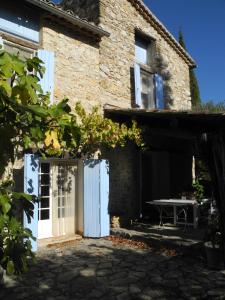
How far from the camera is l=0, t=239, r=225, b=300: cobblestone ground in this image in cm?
476

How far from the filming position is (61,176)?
8656 millimetres

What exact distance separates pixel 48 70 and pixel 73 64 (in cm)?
110

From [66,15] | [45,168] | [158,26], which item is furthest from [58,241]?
[158,26]

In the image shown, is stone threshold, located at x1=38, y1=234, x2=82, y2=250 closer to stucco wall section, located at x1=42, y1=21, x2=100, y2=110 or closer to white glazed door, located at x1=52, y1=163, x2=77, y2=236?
white glazed door, located at x1=52, y1=163, x2=77, y2=236

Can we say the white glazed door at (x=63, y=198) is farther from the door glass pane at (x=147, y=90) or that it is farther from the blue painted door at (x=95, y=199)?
the door glass pane at (x=147, y=90)

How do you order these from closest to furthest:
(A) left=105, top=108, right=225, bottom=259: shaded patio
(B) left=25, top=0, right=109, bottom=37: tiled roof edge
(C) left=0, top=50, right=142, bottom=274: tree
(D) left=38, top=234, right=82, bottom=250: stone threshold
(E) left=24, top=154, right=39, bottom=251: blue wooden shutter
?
(C) left=0, top=50, right=142, bottom=274: tree < (A) left=105, top=108, right=225, bottom=259: shaded patio < (E) left=24, top=154, right=39, bottom=251: blue wooden shutter < (D) left=38, top=234, right=82, bottom=250: stone threshold < (B) left=25, top=0, right=109, bottom=37: tiled roof edge

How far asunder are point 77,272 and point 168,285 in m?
1.58

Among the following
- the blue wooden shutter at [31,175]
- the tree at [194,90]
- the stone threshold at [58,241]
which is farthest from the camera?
the tree at [194,90]

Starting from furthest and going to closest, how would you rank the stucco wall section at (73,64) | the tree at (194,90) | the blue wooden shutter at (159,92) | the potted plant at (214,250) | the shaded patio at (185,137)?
the tree at (194,90), the blue wooden shutter at (159,92), the stucco wall section at (73,64), the potted plant at (214,250), the shaded patio at (185,137)

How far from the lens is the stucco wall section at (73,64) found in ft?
28.1

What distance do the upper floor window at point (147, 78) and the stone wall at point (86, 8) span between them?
2.04 meters

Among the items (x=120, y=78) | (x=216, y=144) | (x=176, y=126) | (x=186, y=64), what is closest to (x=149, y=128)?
(x=176, y=126)

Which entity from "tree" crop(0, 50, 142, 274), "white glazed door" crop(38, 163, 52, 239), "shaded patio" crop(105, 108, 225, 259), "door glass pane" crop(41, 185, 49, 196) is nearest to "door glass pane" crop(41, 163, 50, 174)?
"white glazed door" crop(38, 163, 52, 239)

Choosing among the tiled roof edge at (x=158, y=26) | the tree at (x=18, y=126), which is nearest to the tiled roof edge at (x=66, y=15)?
the tiled roof edge at (x=158, y=26)
